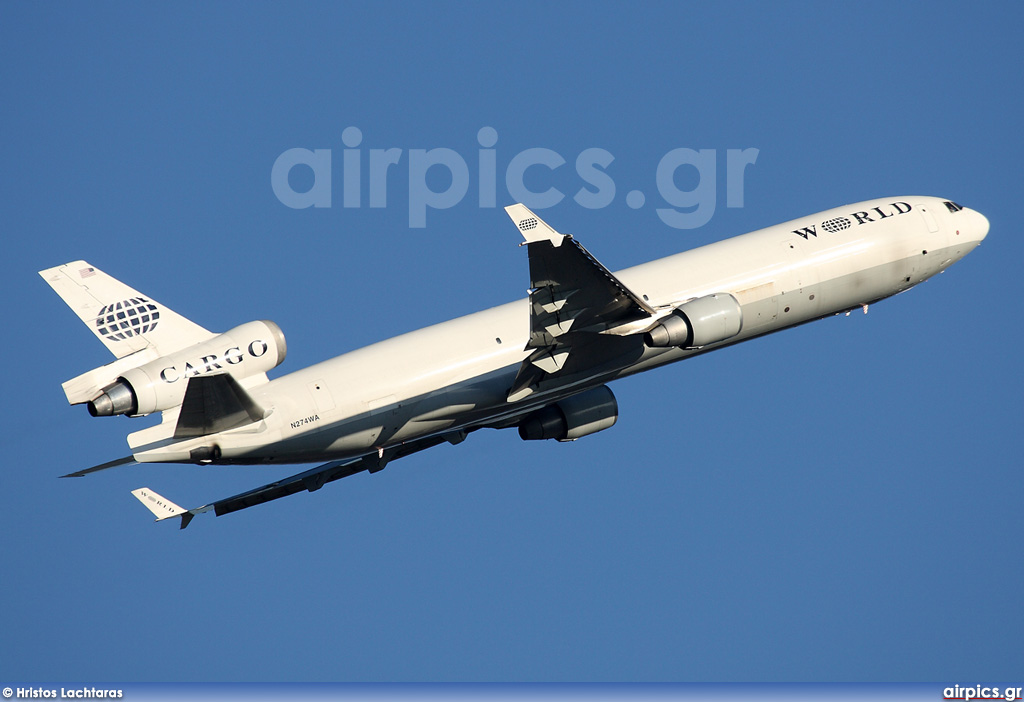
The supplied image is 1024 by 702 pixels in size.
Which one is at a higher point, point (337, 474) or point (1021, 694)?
point (337, 474)

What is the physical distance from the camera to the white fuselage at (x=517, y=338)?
35281 mm

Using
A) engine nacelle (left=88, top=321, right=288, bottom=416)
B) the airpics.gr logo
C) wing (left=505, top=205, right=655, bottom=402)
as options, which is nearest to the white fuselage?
wing (left=505, top=205, right=655, bottom=402)

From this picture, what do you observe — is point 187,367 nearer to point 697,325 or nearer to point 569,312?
point 569,312

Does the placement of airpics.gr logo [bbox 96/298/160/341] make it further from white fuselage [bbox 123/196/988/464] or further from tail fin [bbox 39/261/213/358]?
white fuselage [bbox 123/196/988/464]

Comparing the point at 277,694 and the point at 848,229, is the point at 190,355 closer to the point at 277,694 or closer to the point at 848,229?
the point at 277,694

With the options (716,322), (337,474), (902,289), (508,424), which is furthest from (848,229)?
(337,474)

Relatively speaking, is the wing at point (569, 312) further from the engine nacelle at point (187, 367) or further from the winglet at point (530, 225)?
the engine nacelle at point (187, 367)

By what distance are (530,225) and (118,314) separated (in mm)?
12228

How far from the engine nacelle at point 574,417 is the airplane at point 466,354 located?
4 centimetres

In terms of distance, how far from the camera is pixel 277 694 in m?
35.5

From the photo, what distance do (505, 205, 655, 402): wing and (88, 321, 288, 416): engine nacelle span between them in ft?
21.8

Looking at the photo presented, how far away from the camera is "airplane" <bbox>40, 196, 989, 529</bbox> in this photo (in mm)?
33969

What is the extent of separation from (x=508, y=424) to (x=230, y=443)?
9.15 meters

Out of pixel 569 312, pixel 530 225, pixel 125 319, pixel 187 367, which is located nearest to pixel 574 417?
pixel 569 312
